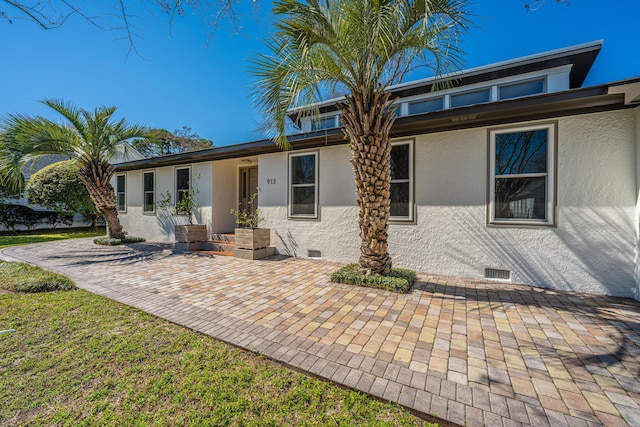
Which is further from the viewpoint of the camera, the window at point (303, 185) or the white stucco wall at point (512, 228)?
the window at point (303, 185)

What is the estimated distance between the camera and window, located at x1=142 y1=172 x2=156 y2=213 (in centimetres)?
1109

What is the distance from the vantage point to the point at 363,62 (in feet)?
13.8

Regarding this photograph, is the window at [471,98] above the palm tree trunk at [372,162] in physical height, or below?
above

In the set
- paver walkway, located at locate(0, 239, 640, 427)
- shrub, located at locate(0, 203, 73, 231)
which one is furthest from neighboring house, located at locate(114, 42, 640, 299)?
shrub, located at locate(0, 203, 73, 231)

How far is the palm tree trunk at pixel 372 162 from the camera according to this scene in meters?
4.73

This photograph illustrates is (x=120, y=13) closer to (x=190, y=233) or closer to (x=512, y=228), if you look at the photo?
(x=512, y=228)

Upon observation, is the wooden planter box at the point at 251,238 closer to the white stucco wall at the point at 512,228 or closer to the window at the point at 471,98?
the white stucco wall at the point at 512,228

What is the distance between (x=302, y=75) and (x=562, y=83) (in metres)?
7.97

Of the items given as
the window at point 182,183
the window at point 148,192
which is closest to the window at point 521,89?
the window at point 182,183

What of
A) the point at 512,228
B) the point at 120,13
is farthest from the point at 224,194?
the point at 512,228

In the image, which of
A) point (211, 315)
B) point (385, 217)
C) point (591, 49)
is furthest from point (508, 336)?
point (591, 49)

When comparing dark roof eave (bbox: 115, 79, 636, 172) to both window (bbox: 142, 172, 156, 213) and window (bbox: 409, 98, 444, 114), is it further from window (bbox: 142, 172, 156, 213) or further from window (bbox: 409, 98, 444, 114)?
window (bbox: 142, 172, 156, 213)

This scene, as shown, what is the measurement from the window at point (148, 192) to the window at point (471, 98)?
11837 mm

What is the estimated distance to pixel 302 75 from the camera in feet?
14.1
